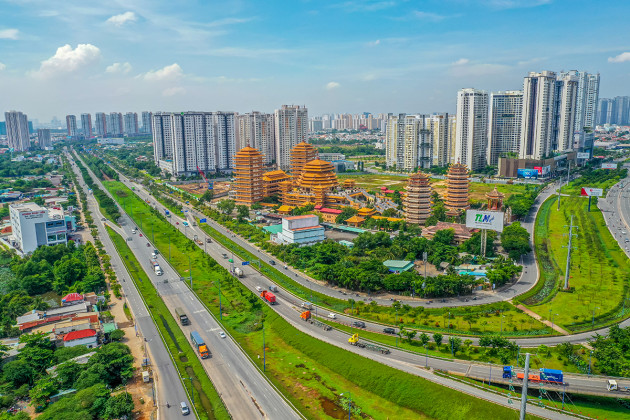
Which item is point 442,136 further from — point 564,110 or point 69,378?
point 69,378

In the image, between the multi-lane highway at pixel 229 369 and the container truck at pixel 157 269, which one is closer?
the multi-lane highway at pixel 229 369

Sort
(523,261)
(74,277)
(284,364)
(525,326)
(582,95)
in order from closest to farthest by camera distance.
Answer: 1. (284,364)
2. (525,326)
3. (74,277)
4. (523,261)
5. (582,95)

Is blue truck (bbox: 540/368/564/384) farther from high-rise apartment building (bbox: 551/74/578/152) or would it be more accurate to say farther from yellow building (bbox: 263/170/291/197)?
high-rise apartment building (bbox: 551/74/578/152)

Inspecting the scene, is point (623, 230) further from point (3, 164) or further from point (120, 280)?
point (3, 164)

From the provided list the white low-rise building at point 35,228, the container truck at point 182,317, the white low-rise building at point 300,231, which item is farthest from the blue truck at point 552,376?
the white low-rise building at point 35,228

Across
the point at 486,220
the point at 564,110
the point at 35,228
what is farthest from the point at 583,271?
the point at 564,110

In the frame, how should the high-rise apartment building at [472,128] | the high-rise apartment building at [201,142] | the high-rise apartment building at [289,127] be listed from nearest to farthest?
1. the high-rise apartment building at [289,127]
2. the high-rise apartment building at [472,128]
3. the high-rise apartment building at [201,142]

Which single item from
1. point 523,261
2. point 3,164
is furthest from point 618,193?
point 3,164

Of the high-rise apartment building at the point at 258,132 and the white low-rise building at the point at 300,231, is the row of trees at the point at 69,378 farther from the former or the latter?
the high-rise apartment building at the point at 258,132
